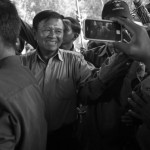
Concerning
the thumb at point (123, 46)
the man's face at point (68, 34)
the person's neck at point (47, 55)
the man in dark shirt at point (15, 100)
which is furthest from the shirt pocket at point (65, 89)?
the man's face at point (68, 34)

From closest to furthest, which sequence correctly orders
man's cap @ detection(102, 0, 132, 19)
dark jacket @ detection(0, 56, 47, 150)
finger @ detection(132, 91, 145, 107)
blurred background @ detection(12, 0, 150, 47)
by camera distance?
1. dark jacket @ detection(0, 56, 47, 150)
2. finger @ detection(132, 91, 145, 107)
3. man's cap @ detection(102, 0, 132, 19)
4. blurred background @ detection(12, 0, 150, 47)

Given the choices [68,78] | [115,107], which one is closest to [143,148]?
[115,107]

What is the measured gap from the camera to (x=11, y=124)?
1092 millimetres

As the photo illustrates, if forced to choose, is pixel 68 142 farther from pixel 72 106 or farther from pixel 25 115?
pixel 25 115

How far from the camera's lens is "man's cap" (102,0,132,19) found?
1.95 metres

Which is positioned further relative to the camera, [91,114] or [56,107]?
[56,107]

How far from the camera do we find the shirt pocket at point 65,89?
6.49 ft

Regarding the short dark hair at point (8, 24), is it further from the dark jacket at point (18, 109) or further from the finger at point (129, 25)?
the finger at point (129, 25)

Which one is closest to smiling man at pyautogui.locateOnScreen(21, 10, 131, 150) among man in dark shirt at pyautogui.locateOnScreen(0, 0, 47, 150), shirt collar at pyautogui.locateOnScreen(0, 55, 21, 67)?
man in dark shirt at pyautogui.locateOnScreen(0, 0, 47, 150)

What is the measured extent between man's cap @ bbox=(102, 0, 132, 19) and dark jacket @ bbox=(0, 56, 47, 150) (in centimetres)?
100

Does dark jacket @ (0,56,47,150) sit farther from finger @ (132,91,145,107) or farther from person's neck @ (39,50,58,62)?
person's neck @ (39,50,58,62)

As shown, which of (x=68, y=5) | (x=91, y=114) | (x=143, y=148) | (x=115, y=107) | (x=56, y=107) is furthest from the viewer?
(x=68, y=5)

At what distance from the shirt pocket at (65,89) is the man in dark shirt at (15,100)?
580mm

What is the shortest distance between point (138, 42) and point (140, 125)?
0.52 m
